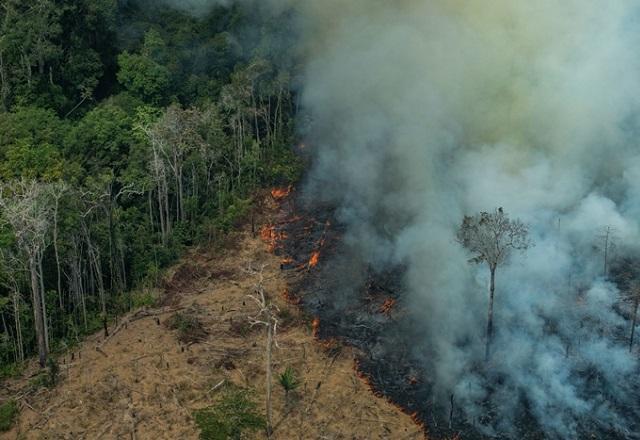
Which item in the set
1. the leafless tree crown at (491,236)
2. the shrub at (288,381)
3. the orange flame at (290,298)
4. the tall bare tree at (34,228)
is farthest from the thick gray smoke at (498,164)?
the tall bare tree at (34,228)

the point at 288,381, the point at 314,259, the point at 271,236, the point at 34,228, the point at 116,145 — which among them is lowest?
the point at 288,381

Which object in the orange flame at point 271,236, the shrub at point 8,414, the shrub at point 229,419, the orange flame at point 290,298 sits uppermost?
the orange flame at point 271,236

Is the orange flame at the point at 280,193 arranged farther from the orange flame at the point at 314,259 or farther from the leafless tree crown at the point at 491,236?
the leafless tree crown at the point at 491,236

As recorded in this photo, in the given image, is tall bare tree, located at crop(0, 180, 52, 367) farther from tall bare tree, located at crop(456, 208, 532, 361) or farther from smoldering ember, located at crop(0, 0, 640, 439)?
tall bare tree, located at crop(456, 208, 532, 361)

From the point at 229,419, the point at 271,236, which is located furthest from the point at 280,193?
the point at 229,419

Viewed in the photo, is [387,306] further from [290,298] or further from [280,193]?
[280,193]

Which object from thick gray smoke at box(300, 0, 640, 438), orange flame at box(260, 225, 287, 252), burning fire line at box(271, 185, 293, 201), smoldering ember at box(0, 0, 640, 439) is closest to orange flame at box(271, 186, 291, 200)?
burning fire line at box(271, 185, 293, 201)
